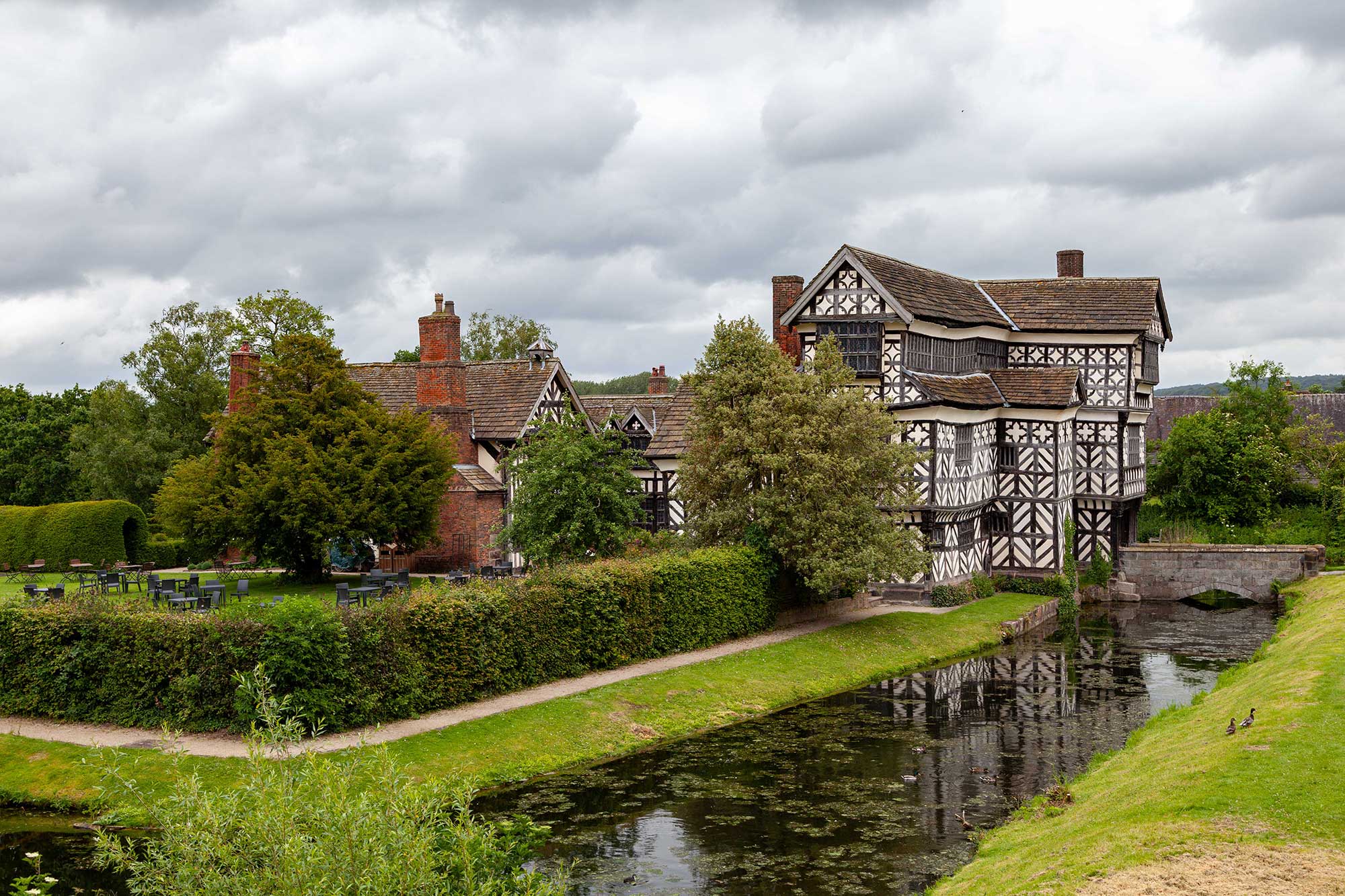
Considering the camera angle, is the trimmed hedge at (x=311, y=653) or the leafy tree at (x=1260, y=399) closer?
the trimmed hedge at (x=311, y=653)

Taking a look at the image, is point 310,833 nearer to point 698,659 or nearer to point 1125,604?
point 698,659

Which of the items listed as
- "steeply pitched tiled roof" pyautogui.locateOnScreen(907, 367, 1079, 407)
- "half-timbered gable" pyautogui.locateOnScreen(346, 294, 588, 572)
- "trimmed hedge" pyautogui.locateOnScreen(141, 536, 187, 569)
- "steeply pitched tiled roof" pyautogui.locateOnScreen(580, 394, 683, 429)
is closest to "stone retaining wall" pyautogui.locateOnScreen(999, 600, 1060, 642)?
"steeply pitched tiled roof" pyautogui.locateOnScreen(907, 367, 1079, 407)

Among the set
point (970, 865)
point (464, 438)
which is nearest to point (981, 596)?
point (464, 438)

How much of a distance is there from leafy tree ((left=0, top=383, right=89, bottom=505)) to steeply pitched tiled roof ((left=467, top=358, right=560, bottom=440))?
2870 centimetres

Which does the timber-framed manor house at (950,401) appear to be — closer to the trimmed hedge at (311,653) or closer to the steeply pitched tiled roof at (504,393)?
the steeply pitched tiled roof at (504,393)

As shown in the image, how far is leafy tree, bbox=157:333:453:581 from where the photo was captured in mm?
31812

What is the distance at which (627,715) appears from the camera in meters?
21.5

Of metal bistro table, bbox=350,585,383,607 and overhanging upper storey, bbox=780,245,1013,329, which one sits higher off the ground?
overhanging upper storey, bbox=780,245,1013,329

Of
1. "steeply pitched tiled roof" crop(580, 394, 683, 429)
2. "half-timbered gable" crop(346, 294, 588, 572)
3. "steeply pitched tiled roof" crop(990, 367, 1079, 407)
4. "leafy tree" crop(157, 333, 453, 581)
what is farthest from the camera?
"steeply pitched tiled roof" crop(580, 394, 683, 429)

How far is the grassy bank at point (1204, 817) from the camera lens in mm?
11438

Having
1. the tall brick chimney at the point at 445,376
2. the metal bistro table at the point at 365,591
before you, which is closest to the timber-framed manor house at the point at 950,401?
the tall brick chimney at the point at 445,376

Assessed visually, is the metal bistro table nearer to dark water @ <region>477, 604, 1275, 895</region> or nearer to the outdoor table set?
the outdoor table set

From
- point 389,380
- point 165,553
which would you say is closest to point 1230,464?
point 389,380

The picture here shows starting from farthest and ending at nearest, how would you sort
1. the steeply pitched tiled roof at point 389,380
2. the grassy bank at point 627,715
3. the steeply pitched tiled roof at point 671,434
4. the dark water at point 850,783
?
the steeply pitched tiled roof at point 389,380, the steeply pitched tiled roof at point 671,434, the grassy bank at point 627,715, the dark water at point 850,783
